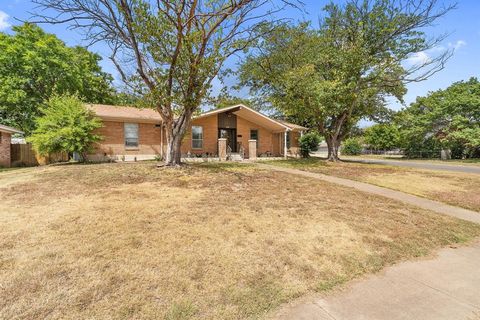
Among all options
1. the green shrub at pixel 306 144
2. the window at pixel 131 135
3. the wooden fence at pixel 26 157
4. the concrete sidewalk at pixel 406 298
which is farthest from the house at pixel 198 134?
the concrete sidewalk at pixel 406 298

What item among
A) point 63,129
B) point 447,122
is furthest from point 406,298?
point 447,122

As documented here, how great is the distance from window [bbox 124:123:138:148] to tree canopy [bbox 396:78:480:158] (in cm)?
2214

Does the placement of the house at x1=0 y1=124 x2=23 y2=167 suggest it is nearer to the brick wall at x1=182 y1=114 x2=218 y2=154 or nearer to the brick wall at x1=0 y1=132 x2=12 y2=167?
the brick wall at x1=0 y1=132 x2=12 y2=167

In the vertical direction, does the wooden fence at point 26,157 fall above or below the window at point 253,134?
below

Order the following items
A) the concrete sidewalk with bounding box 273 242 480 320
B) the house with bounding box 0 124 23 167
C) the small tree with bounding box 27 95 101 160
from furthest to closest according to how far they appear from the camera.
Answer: the house with bounding box 0 124 23 167
the small tree with bounding box 27 95 101 160
the concrete sidewalk with bounding box 273 242 480 320

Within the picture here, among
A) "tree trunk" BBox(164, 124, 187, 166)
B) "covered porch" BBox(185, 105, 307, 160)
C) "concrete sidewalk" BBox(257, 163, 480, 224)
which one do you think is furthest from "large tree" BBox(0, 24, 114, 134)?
"concrete sidewalk" BBox(257, 163, 480, 224)

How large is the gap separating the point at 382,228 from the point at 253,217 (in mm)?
2755

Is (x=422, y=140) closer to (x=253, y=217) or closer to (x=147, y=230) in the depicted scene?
(x=253, y=217)

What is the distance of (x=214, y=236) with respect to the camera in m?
4.62

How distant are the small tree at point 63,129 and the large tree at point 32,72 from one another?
244 inches

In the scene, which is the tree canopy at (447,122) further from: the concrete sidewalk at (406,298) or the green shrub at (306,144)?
the concrete sidewalk at (406,298)

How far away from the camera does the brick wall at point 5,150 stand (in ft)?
50.8

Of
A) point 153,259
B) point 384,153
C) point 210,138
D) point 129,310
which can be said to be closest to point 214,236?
point 153,259

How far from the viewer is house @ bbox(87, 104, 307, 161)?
1723 centimetres
